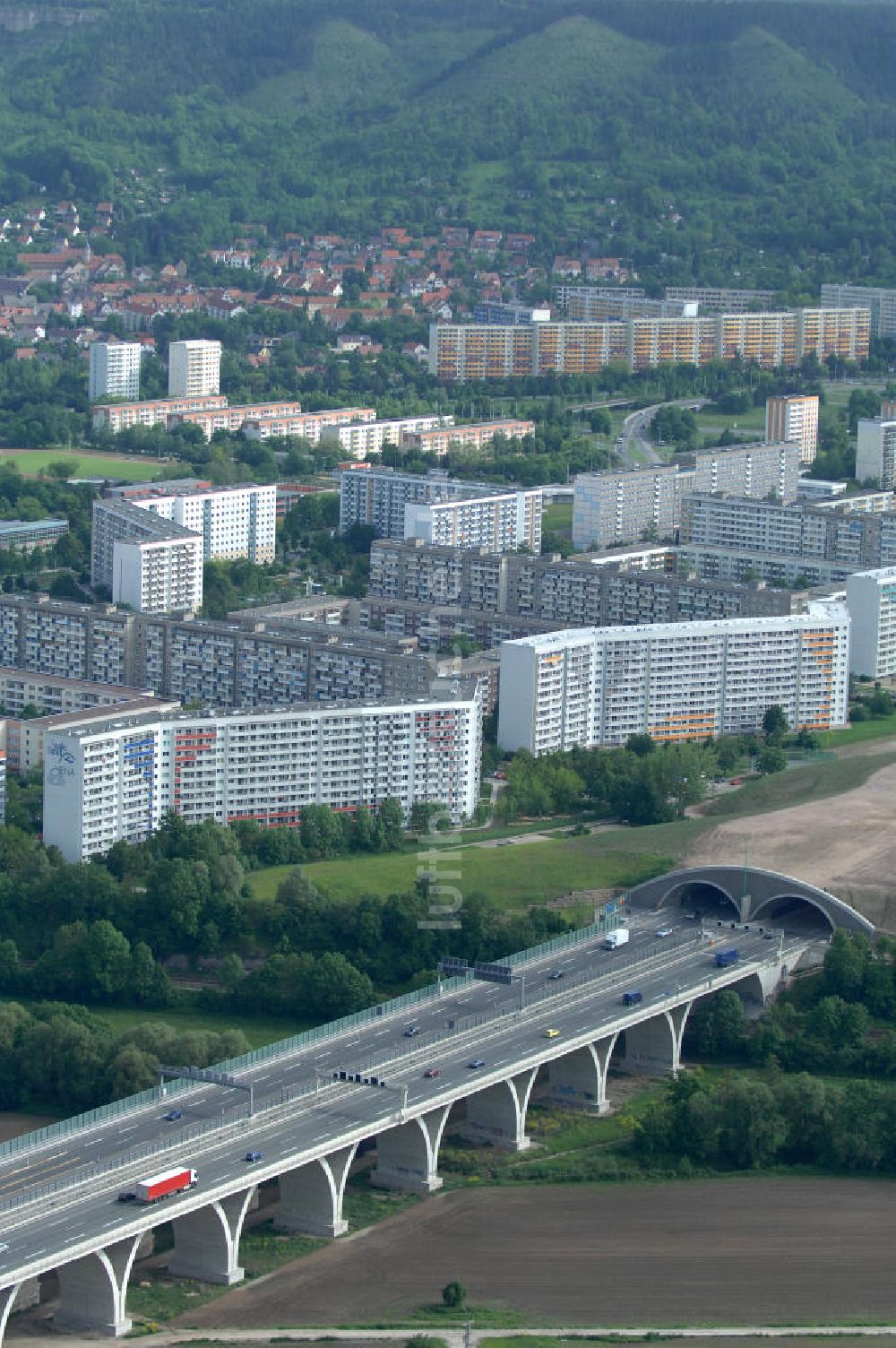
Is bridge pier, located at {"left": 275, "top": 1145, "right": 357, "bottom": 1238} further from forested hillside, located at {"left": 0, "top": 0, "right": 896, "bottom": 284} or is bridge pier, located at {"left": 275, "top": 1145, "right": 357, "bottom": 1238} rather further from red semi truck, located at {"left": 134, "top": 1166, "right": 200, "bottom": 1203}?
forested hillside, located at {"left": 0, "top": 0, "right": 896, "bottom": 284}

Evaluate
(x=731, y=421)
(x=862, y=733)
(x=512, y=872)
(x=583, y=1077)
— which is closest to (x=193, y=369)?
(x=731, y=421)

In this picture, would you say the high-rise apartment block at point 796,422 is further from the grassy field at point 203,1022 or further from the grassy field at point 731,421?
the grassy field at point 203,1022

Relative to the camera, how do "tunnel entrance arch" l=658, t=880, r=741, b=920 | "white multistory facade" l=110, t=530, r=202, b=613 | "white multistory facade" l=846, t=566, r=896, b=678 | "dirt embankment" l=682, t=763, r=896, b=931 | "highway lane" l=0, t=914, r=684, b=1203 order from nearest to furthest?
"highway lane" l=0, t=914, r=684, b=1203
"dirt embankment" l=682, t=763, r=896, b=931
"tunnel entrance arch" l=658, t=880, r=741, b=920
"white multistory facade" l=846, t=566, r=896, b=678
"white multistory facade" l=110, t=530, r=202, b=613

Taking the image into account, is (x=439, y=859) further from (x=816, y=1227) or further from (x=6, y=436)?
(x=6, y=436)

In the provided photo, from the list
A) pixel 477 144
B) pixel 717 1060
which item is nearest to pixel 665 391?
pixel 477 144

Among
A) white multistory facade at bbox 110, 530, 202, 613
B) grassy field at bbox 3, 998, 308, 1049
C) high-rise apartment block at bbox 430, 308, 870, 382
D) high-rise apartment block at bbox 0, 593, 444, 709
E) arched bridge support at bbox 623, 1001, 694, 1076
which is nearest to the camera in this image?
arched bridge support at bbox 623, 1001, 694, 1076

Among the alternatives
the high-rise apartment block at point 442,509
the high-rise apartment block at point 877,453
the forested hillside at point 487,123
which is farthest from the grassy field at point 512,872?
the forested hillside at point 487,123

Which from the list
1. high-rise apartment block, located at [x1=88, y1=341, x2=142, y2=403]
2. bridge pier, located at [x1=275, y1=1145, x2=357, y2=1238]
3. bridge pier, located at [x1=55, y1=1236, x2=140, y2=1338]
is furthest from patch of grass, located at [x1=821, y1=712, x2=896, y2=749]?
high-rise apartment block, located at [x1=88, y1=341, x2=142, y2=403]
